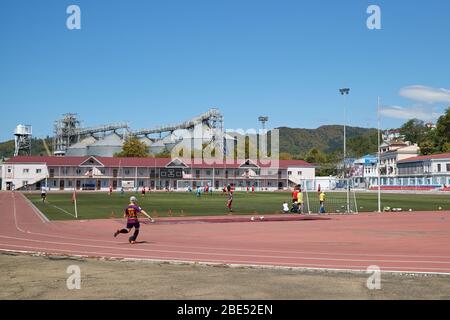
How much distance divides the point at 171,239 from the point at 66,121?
15247 cm

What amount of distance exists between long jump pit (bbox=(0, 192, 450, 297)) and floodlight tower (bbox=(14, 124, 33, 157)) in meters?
133

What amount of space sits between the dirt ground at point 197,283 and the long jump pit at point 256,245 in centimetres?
75

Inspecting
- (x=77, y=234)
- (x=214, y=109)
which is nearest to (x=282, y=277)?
(x=77, y=234)

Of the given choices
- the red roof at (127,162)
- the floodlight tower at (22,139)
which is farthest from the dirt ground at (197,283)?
the floodlight tower at (22,139)

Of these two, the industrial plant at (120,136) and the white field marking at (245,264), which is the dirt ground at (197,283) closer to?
the white field marking at (245,264)

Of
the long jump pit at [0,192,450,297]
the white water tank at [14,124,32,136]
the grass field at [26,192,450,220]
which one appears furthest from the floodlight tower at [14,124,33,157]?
the long jump pit at [0,192,450,297]

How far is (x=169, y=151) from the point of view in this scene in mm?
153625

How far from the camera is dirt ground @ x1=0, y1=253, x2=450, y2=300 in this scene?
9617mm

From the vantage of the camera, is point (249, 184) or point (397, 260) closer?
point (397, 260)

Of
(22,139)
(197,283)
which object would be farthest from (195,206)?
(22,139)

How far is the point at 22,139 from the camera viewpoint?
153750mm

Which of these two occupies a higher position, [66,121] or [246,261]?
[66,121]

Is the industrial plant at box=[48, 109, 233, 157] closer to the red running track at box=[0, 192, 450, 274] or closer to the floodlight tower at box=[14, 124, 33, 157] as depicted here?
the floodlight tower at box=[14, 124, 33, 157]
